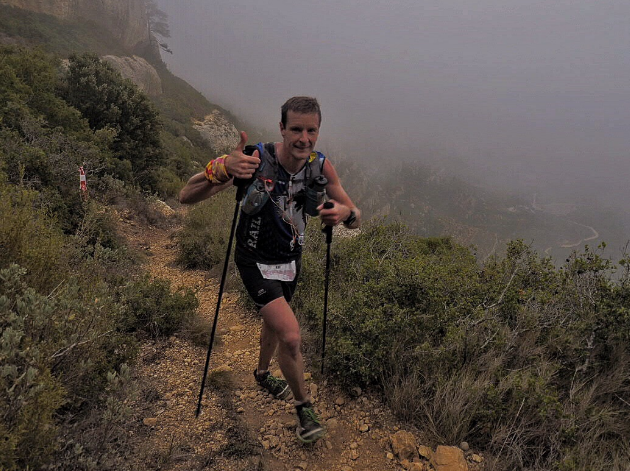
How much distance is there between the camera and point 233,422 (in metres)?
2.88

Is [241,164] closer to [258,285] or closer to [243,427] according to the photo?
[258,285]

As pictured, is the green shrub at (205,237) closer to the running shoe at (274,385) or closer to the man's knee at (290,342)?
the running shoe at (274,385)

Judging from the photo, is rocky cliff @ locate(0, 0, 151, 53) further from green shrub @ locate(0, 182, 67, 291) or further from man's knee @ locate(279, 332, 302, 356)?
man's knee @ locate(279, 332, 302, 356)

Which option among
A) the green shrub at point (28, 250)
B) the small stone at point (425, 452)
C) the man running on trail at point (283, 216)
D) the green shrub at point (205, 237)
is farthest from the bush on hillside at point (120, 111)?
the small stone at point (425, 452)

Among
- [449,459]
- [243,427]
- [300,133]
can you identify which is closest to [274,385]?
[243,427]

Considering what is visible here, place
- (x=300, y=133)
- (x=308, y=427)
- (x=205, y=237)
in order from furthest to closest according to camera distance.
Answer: (x=205, y=237) → (x=308, y=427) → (x=300, y=133)

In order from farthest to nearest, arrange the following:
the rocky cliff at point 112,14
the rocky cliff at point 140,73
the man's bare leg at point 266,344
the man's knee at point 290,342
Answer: the rocky cliff at point 140,73
the rocky cliff at point 112,14
the man's bare leg at point 266,344
the man's knee at point 290,342

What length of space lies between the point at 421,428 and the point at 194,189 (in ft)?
8.53

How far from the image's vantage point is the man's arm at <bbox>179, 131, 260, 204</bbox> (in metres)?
2.29

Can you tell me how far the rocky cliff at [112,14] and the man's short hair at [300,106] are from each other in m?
42.4

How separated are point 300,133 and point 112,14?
5748 centimetres

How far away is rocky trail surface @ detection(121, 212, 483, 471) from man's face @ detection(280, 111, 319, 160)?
2215 mm

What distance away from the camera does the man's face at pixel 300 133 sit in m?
2.48

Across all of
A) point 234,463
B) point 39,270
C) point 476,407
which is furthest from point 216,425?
point 476,407
